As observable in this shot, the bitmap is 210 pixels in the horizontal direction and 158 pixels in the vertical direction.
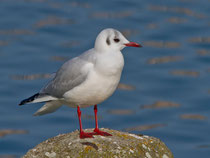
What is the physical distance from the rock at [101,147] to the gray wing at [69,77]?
2.74ft

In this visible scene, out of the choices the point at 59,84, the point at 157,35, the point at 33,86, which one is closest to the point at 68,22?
the point at 157,35

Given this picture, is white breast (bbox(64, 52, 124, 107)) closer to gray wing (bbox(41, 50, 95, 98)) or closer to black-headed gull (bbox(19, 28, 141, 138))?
black-headed gull (bbox(19, 28, 141, 138))

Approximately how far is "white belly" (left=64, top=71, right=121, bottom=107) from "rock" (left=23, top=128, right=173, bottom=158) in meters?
0.63

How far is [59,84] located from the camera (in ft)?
41.4

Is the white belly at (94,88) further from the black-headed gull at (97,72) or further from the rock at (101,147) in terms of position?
the rock at (101,147)

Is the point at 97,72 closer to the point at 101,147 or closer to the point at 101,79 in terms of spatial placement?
the point at 101,79

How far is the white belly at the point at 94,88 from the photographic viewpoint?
1181 centimetres

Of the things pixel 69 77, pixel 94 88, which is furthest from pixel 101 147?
pixel 69 77

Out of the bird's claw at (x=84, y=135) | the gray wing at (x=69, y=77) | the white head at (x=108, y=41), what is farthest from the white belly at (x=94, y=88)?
the bird's claw at (x=84, y=135)

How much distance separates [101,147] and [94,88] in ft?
3.31

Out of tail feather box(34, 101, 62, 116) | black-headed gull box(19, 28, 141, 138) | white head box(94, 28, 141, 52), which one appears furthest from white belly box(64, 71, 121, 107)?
tail feather box(34, 101, 62, 116)

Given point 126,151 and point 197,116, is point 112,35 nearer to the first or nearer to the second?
point 126,151

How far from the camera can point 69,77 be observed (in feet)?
40.6

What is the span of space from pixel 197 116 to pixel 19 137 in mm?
5908
